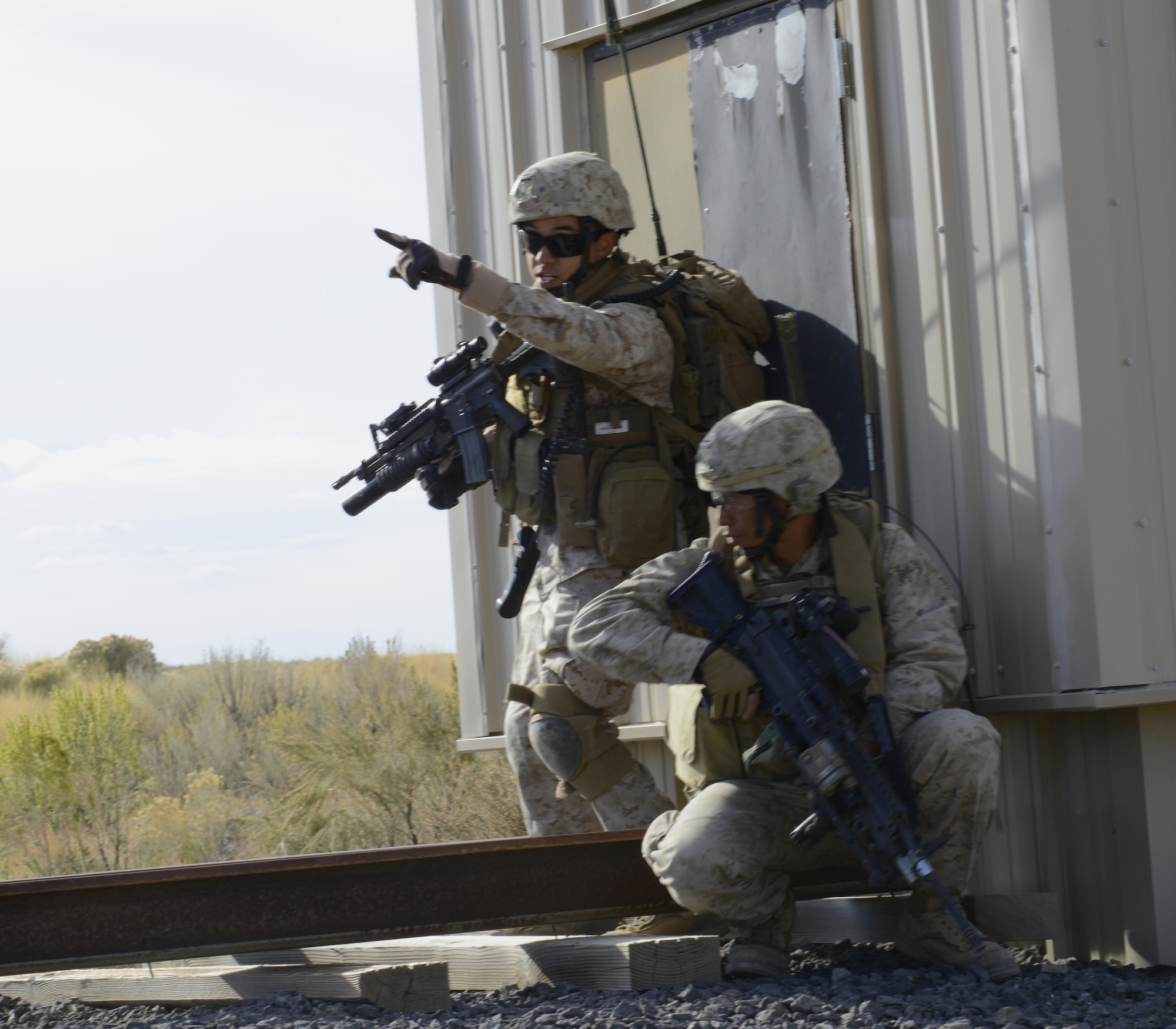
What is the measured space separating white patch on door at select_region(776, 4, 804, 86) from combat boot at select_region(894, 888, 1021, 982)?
2.78 meters

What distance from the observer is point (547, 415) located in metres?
4.75

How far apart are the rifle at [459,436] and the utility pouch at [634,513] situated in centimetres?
24

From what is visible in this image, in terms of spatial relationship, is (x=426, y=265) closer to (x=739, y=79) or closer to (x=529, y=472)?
(x=529, y=472)

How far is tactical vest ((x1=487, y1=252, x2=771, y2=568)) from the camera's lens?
4512 mm

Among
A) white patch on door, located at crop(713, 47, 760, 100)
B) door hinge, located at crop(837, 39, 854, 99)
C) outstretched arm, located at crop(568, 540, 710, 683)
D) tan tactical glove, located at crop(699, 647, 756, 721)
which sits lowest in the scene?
tan tactical glove, located at crop(699, 647, 756, 721)

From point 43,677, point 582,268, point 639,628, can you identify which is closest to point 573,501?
point 639,628

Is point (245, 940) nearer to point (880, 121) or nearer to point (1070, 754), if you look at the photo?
point (1070, 754)

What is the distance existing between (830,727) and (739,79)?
8.54ft

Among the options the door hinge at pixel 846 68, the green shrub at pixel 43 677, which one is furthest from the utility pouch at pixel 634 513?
the green shrub at pixel 43 677

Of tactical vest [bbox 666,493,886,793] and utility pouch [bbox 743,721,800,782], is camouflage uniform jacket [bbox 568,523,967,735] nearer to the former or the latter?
tactical vest [bbox 666,493,886,793]

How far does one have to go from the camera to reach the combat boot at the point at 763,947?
152 inches

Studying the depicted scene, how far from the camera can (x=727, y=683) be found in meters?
3.82

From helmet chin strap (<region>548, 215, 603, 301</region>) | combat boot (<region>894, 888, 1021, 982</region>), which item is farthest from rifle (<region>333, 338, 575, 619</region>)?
combat boot (<region>894, 888, 1021, 982</region>)

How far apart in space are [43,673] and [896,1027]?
20.5 meters
